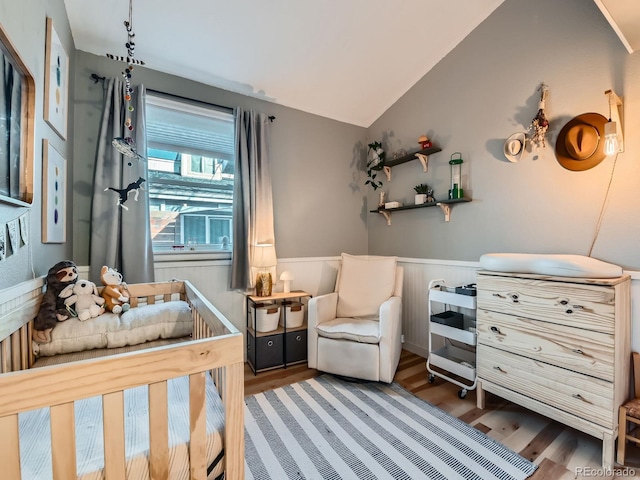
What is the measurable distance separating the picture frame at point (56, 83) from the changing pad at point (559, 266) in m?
2.52

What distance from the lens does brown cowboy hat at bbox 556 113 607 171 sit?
1.65m

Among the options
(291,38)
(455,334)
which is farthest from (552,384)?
(291,38)

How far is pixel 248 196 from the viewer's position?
244 cm

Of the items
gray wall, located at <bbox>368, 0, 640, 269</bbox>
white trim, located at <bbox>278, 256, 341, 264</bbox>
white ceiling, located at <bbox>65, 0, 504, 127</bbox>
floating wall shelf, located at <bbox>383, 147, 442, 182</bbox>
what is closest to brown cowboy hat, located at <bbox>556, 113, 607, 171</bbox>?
gray wall, located at <bbox>368, 0, 640, 269</bbox>

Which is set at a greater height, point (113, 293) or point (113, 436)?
point (113, 293)

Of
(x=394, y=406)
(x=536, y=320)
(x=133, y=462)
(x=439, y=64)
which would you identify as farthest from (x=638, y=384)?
(x=439, y=64)

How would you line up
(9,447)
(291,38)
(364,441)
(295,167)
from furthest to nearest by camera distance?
(295,167) < (291,38) < (364,441) < (9,447)

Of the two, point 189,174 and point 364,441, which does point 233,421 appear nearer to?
point 364,441

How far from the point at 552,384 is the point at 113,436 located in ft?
6.31

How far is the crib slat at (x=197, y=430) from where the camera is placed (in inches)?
29.5

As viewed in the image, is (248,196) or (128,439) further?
(248,196)

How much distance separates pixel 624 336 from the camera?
1.44 meters

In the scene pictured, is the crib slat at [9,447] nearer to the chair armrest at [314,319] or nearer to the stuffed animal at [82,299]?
the stuffed animal at [82,299]

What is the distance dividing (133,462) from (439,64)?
314cm
